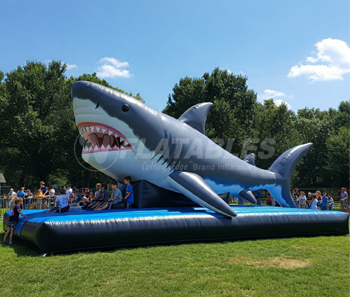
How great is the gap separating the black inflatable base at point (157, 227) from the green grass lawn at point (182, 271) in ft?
0.75

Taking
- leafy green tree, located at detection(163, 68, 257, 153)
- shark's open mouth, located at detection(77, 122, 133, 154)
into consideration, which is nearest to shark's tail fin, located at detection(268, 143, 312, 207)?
shark's open mouth, located at detection(77, 122, 133, 154)

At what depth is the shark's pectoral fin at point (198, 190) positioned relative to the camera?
6.72m

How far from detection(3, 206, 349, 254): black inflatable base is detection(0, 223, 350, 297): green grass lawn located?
0.75 feet

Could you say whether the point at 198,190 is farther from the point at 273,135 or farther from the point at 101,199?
the point at 273,135

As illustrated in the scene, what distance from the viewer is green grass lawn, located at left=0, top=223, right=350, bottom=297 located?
147 inches

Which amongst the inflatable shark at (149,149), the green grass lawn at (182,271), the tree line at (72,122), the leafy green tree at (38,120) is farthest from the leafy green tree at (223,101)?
the green grass lawn at (182,271)

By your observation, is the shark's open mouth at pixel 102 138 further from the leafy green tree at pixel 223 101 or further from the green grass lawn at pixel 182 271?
the leafy green tree at pixel 223 101

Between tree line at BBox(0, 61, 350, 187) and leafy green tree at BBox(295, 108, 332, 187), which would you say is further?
leafy green tree at BBox(295, 108, 332, 187)

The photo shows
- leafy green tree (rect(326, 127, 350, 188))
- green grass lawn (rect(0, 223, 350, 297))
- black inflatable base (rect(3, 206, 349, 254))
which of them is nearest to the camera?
green grass lawn (rect(0, 223, 350, 297))

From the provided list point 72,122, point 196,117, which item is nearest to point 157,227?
point 196,117

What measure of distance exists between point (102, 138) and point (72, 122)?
1774cm

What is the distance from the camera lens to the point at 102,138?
724 cm

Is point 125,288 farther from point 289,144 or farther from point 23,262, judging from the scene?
point 289,144

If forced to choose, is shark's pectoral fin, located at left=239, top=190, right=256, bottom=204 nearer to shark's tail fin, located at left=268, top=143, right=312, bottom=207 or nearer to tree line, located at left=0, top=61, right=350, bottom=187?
shark's tail fin, located at left=268, top=143, right=312, bottom=207
